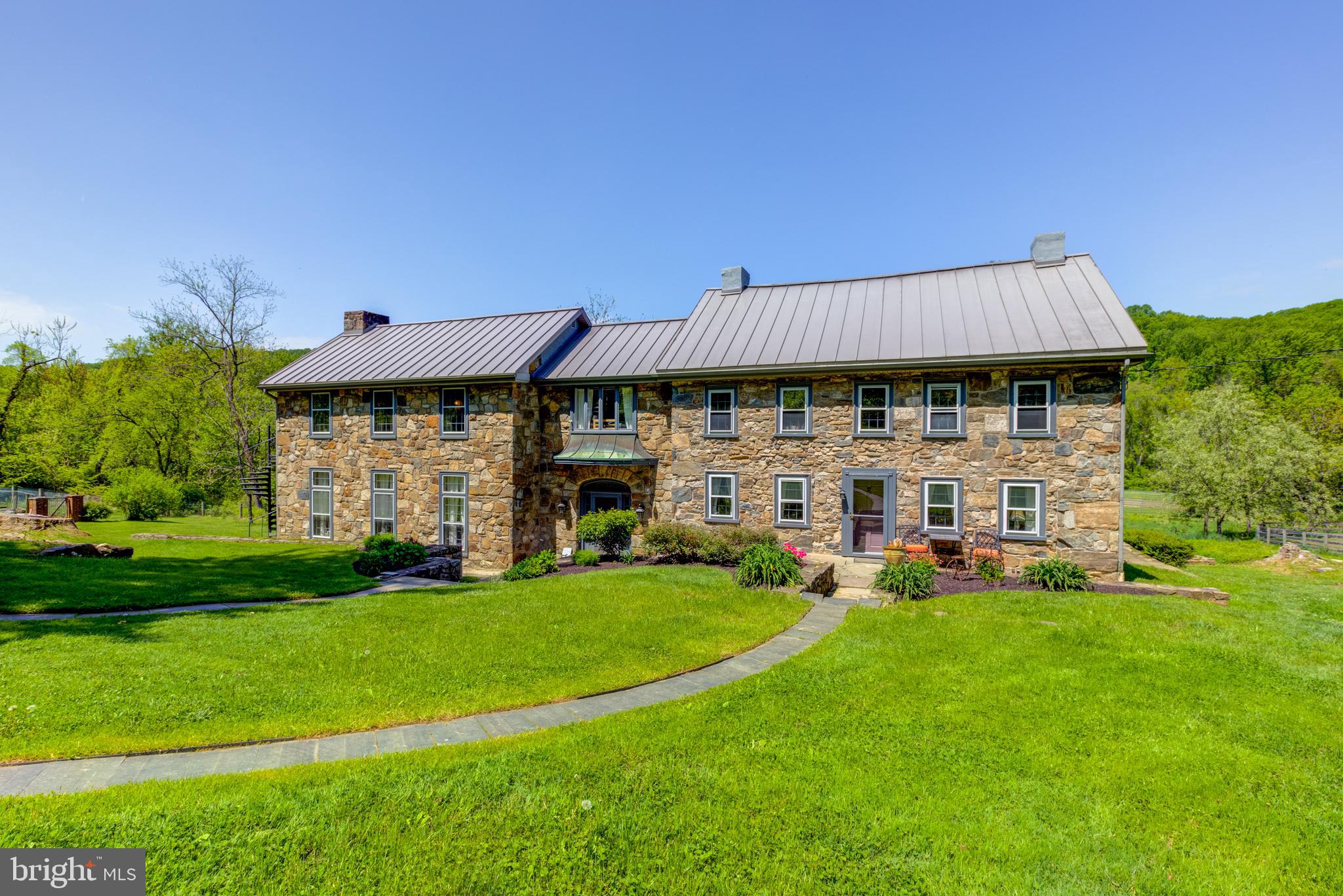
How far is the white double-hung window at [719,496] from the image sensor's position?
1652cm

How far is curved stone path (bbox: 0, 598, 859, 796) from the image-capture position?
14.3 feet

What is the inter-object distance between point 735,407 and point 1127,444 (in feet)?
192

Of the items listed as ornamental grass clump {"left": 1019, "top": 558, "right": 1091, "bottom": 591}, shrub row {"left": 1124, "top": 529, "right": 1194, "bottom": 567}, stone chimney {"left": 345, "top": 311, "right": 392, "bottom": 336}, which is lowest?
shrub row {"left": 1124, "top": 529, "right": 1194, "bottom": 567}

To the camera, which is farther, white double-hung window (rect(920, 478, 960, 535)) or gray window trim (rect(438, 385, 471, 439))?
gray window trim (rect(438, 385, 471, 439))

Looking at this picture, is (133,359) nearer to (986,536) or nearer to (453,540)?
(453,540)

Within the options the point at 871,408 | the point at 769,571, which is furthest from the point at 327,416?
the point at 871,408

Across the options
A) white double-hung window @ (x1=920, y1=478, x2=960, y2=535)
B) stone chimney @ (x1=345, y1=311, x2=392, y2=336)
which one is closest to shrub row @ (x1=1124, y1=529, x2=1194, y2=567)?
white double-hung window @ (x1=920, y1=478, x2=960, y2=535)

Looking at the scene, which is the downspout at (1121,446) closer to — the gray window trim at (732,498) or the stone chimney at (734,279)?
the gray window trim at (732,498)

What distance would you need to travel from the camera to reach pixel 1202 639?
8.52 m

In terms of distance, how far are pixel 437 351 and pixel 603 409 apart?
6.59 m

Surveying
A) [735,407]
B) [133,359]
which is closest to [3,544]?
[735,407]

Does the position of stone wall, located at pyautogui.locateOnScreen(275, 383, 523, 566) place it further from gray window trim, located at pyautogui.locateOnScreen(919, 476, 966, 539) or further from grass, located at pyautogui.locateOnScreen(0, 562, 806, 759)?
gray window trim, located at pyautogui.locateOnScreen(919, 476, 966, 539)

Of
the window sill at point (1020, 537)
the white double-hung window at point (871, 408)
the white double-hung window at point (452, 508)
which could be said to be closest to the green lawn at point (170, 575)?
the white double-hung window at point (452, 508)

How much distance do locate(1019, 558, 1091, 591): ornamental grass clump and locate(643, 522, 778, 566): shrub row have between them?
5492 mm
